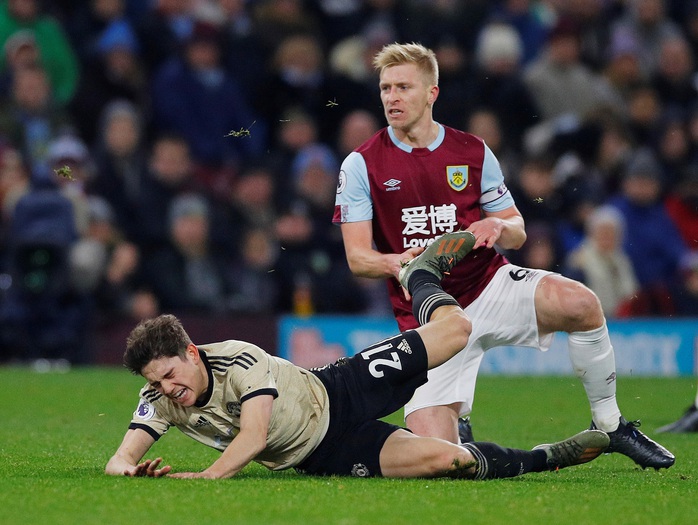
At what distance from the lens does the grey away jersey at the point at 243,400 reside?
5.87 m

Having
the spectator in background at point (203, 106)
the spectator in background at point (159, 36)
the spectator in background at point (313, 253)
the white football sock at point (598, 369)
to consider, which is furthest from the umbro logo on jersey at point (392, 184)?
the spectator in background at point (159, 36)

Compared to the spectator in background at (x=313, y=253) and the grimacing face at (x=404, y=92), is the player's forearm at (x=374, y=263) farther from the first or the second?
the spectator in background at (x=313, y=253)

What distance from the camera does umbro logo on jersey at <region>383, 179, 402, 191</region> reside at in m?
6.98

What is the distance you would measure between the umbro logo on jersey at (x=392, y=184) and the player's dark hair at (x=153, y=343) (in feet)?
5.55

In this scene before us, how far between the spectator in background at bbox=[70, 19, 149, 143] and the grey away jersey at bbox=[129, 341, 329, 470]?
9251mm

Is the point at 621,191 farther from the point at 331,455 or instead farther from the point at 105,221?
the point at 331,455

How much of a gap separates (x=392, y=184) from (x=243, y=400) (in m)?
1.78

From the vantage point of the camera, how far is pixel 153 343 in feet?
18.7

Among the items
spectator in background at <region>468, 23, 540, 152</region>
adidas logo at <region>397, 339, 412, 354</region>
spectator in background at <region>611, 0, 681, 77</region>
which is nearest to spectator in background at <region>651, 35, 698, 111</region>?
spectator in background at <region>611, 0, 681, 77</region>

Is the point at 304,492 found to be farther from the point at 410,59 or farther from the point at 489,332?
the point at 410,59

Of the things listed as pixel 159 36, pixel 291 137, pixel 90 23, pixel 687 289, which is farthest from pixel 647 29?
pixel 90 23

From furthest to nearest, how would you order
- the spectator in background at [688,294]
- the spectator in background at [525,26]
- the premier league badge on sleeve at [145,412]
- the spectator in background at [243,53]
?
the spectator in background at [525,26] < the spectator in background at [243,53] < the spectator in background at [688,294] < the premier league badge on sleeve at [145,412]

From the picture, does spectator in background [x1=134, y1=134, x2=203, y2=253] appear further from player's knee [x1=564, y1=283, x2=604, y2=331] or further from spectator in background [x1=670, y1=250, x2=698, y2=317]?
player's knee [x1=564, y1=283, x2=604, y2=331]

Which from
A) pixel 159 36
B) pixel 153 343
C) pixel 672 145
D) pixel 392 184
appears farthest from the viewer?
pixel 672 145
